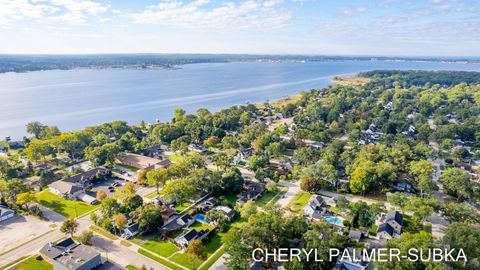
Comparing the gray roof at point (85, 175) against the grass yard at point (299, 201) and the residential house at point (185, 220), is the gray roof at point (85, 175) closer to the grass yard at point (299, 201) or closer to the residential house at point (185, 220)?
the residential house at point (185, 220)

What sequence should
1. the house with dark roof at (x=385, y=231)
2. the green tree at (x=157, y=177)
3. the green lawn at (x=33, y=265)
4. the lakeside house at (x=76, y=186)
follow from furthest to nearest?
the green tree at (x=157, y=177), the lakeside house at (x=76, y=186), the house with dark roof at (x=385, y=231), the green lawn at (x=33, y=265)

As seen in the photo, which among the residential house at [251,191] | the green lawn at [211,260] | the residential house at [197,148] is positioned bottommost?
the green lawn at [211,260]

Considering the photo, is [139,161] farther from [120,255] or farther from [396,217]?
Result: [396,217]

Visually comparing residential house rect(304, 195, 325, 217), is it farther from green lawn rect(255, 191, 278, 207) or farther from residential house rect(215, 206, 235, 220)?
residential house rect(215, 206, 235, 220)

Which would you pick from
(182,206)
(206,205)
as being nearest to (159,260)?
(206,205)

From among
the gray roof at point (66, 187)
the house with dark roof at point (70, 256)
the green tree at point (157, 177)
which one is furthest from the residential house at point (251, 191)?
the gray roof at point (66, 187)

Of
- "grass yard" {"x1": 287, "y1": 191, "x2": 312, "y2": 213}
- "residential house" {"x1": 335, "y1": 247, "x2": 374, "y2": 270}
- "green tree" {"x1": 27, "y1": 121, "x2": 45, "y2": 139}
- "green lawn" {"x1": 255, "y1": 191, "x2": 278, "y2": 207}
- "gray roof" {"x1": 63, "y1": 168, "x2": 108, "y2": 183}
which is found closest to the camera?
"residential house" {"x1": 335, "y1": 247, "x2": 374, "y2": 270}

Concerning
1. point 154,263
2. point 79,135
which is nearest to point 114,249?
point 154,263

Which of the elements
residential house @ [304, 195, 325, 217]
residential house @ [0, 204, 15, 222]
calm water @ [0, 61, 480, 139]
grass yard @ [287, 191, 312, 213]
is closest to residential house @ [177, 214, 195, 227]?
grass yard @ [287, 191, 312, 213]
